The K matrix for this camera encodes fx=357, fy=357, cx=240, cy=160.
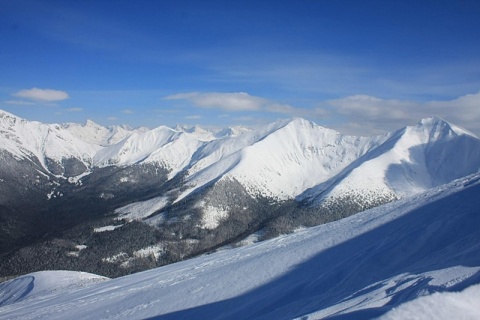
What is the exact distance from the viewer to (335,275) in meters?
29.0

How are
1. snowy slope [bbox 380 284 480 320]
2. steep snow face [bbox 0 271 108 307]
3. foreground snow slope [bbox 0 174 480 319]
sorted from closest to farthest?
snowy slope [bbox 380 284 480 320] < foreground snow slope [bbox 0 174 480 319] < steep snow face [bbox 0 271 108 307]

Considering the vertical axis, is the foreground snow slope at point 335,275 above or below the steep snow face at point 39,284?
above

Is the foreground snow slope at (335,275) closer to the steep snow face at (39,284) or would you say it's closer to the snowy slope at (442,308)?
the snowy slope at (442,308)

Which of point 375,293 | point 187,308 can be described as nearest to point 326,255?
point 187,308

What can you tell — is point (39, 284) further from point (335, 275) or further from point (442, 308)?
point (442, 308)

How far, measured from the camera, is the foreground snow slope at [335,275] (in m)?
18.5

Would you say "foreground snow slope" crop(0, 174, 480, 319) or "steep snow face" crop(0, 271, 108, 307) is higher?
"foreground snow slope" crop(0, 174, 480, 319)

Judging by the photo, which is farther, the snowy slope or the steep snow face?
the steep snow face

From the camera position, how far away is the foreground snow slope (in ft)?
60.6

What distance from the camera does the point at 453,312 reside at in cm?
1208

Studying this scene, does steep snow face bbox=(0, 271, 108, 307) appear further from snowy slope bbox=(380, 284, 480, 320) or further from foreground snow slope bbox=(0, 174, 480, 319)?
snowy slope bbox=(380, 284, 480, 320)

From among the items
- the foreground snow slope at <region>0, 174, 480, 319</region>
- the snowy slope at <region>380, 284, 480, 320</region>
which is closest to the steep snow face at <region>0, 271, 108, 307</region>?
the foreground snow slope at <region>0, 174, 480, 319</region>

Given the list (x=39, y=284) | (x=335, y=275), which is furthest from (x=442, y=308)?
(x=39, y=284)

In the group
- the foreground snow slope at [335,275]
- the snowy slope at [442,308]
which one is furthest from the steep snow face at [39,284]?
the snowy slope at [442,308]
